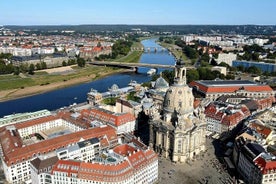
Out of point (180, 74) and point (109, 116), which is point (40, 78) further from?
point (180, 74)

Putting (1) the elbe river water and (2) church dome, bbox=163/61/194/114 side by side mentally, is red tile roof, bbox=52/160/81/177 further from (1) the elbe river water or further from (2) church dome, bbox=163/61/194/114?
(1) the elbe river water

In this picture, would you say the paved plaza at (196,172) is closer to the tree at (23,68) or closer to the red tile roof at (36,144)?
the red tile roof at (36,144)

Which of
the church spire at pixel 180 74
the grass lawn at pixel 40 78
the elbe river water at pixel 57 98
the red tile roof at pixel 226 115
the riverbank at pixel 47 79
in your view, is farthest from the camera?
the grass lawn at pixel 40 78

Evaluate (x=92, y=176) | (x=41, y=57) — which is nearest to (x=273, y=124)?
(x=92, y=176)

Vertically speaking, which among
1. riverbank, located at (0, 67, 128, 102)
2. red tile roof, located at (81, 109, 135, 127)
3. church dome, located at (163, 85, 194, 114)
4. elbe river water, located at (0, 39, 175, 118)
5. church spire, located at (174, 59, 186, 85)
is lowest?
elbe river water, located at (0, 39, 175, 118)

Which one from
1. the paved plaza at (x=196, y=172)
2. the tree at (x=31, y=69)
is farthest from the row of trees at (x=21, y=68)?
the paved plaza at (x=196, y=172)

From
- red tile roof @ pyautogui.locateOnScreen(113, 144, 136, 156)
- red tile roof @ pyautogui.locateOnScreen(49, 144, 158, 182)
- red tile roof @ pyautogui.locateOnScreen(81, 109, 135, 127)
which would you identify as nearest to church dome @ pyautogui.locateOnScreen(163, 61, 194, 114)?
red tile roof @ pyautogui.locateOnScreen(81, 109, 135, 127)

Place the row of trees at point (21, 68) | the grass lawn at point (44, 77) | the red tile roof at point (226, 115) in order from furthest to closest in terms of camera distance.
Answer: the row of trees at point (21, 68)
the grass lawn at point (44, 77)
the red tile roof at point (226, 115)
